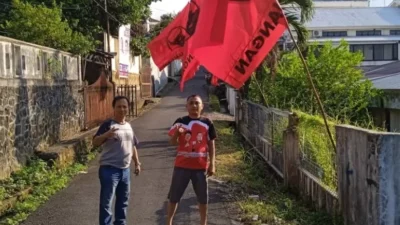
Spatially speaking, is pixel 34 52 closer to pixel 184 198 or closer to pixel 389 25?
pixel 184 198

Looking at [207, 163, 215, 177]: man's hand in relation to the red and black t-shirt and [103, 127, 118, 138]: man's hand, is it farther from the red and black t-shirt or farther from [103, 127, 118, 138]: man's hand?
[103, 127, 118, 138]: man's hand

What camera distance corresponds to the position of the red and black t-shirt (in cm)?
617

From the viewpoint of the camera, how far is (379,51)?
48000 millimetres

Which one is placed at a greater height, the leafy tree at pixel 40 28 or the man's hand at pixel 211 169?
the leafy tree at pixel 40 28

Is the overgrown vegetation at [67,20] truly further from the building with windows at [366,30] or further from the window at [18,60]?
the building with windows at [366,30]

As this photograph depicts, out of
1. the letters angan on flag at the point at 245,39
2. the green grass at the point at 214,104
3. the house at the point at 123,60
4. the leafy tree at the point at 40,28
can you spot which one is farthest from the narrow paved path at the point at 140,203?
the green grass at the point at 214,104

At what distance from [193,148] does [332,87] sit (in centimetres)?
902

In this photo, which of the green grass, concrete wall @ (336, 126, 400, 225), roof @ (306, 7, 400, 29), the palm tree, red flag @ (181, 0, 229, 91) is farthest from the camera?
roof @ (306, 7, 400, 29)

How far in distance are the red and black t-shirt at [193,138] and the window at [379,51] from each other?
43817 millimetres

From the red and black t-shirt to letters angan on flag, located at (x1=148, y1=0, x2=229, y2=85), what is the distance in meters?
0.92

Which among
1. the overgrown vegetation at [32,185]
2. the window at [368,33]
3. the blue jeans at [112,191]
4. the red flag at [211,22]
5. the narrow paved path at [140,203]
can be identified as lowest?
the narrow paved path at [140,203]

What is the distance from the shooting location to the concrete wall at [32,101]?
376 inches

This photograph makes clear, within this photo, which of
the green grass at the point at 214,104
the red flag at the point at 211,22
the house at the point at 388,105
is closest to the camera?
the red flag at the point at 211,22

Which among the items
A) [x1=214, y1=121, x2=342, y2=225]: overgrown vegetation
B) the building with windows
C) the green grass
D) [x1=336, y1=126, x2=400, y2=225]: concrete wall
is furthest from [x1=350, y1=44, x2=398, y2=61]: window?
[x1=336, y1=126, x2=400, y2=225]: concrete wall
